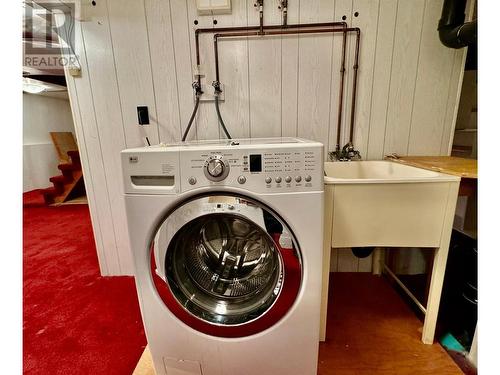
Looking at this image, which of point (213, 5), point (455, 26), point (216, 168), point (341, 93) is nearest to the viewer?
point (216, 168)

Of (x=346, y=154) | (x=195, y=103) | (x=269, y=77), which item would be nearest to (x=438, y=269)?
(x=346, y=154)

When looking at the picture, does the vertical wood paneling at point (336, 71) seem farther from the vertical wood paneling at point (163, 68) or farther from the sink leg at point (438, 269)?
the vertical wood paneling at point (163, 68)

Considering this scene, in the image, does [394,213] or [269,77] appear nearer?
[394,213]

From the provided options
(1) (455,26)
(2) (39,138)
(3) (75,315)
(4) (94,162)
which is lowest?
(3) (75,315)

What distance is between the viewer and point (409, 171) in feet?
3.96

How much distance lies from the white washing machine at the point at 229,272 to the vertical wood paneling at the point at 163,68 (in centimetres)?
78

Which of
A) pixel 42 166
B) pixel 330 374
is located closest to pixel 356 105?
pixel 330 374

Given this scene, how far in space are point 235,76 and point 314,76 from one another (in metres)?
0.48

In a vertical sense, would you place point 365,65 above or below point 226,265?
above

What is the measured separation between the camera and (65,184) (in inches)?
150

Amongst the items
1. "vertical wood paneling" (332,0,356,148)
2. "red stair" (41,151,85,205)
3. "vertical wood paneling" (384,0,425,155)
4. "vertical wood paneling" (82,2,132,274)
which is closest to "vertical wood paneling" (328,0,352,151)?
"vertical wood paneling" (332,0,356,148)

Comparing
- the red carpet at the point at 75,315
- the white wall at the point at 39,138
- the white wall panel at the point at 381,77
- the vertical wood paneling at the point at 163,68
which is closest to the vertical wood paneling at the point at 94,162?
the red carpet at the point at 75,315

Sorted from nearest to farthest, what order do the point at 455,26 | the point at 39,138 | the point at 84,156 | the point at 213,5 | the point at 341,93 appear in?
the point at 455,26
the point at 213,5
the point at 341,93
the point at 84,156
the point at 39,138
